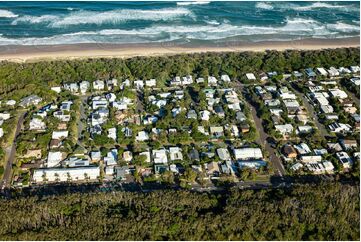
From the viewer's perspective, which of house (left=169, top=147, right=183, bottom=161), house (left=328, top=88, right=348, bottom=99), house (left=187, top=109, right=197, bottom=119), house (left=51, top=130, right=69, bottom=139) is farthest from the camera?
house (left=328, top=88, right=348, bottom=99)

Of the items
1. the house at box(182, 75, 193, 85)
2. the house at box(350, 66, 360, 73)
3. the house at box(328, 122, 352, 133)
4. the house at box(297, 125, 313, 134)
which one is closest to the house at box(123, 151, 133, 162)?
the house at box(182, 75, 193, 85)

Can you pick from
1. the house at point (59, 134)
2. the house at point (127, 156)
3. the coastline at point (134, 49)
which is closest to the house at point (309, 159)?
the house at point (127, 156)

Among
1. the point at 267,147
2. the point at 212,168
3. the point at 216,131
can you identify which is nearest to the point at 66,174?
the point at 212,168

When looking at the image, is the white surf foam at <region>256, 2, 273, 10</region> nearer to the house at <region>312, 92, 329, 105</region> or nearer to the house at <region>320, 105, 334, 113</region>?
the house at <region>312, 92, 329, 105</region>

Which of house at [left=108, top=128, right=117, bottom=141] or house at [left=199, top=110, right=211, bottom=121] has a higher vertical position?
house at [left=199, top=110, right=211, bottom=121]

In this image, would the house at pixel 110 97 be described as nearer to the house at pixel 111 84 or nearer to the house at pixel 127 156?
the house at pixel 111 84

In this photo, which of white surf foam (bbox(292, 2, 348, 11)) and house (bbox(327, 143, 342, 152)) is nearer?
house (bbox(327, 143, 342, 152))

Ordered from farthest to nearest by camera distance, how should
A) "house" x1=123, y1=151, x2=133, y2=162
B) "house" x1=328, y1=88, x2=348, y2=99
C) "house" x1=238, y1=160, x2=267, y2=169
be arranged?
"house" x1=328, y1=88, x2=348, y2=99 < "house" x1=123, y1=151, x2=133, y2=162 < "house" x1=238, y1=160, x2=267, y2=169
